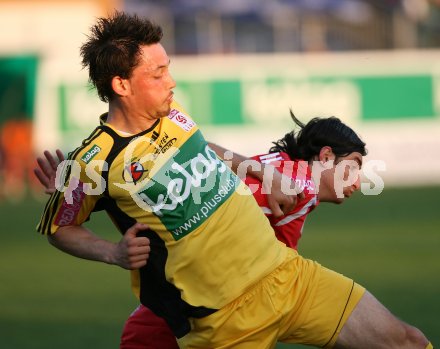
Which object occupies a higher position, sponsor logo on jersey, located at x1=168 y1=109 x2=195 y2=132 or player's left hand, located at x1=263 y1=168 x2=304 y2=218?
sponsor logo on jersey, located at x1=168 y1=109 x2=195 y2=132

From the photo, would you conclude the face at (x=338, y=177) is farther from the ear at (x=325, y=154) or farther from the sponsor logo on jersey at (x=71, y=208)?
the sponsor logo on jersey at (x=71, y=208)

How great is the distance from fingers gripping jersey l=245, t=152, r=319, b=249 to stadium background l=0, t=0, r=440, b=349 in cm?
240

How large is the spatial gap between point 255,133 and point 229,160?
1763cm

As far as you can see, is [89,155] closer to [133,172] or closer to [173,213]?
[133,172]

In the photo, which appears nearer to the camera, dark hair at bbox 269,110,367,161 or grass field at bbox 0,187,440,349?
dark hair at bbox 269,110,367,161

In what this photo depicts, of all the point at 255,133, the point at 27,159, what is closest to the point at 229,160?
the point at 255,133

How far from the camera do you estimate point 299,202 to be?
544 centimetres

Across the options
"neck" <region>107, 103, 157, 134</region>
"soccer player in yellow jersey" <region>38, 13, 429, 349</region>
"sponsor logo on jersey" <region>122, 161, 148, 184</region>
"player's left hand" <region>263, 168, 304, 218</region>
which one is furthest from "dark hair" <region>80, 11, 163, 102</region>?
"player's left hand" <region>263, 168, 304, 218</region>

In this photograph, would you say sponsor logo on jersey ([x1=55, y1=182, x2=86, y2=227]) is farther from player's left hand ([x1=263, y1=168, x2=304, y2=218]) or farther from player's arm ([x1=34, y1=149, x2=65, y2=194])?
player's left hand ([x1=263, y1=168, x2=304, y2=218])

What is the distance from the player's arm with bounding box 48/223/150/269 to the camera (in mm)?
4809

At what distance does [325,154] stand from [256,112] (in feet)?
58.3

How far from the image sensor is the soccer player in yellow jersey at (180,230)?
4.93 meters

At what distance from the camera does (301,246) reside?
1384 centimetres

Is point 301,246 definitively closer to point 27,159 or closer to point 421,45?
point 27,159
